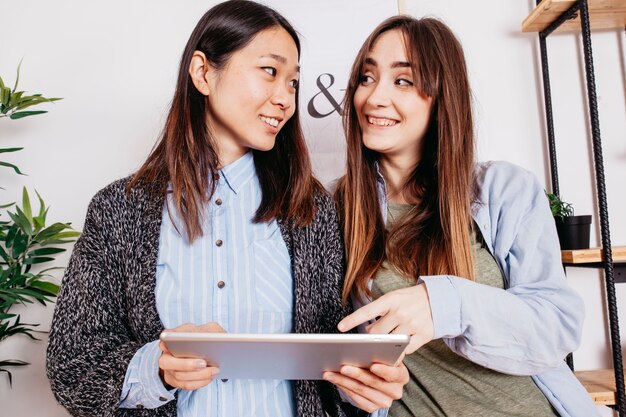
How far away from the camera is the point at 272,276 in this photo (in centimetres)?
112

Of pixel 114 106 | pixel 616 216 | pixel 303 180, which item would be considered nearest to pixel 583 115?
pixel 616 216

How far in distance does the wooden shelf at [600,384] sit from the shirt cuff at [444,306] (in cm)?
86

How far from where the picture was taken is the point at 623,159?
1.91 m

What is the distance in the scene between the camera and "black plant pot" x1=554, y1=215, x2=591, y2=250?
1.66 m

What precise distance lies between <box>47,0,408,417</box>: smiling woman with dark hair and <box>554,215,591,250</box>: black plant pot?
83 centimetres

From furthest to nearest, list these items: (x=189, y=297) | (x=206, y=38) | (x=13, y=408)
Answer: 1. (x=13, y=408)
2. (x=206, y=38)
3. (x=189, y=297)

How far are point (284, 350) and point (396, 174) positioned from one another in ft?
2.51

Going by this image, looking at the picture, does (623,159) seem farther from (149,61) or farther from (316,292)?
(149,61)

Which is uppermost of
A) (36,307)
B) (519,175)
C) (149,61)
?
(149,61)

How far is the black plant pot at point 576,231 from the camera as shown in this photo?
5.44ft

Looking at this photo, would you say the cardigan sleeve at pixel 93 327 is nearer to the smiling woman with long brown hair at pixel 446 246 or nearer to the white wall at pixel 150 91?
the smiling woman with long brown hair at pixel 446 246

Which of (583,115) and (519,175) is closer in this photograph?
(519,175)

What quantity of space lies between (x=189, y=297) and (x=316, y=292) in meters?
0.27

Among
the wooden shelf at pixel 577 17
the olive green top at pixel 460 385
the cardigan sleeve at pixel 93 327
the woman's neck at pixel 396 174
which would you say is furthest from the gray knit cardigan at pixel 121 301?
the wooden shelf at pixel 577 17
